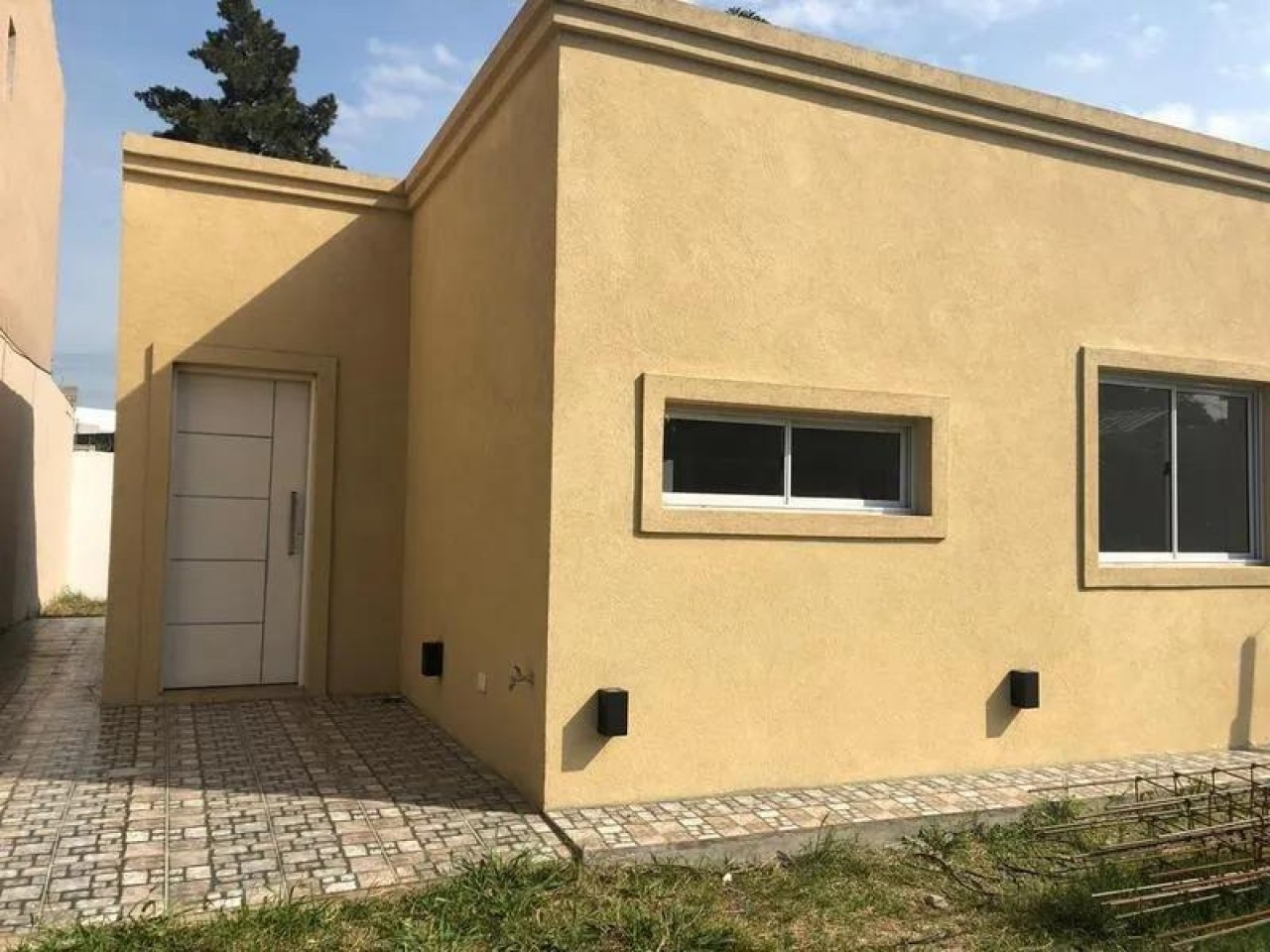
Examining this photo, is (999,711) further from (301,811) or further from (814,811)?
(301,811)

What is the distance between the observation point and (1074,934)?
3.78 meters

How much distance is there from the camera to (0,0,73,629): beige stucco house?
1137 centimetres

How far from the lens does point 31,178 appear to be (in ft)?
43.1

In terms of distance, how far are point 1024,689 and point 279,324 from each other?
583 cm

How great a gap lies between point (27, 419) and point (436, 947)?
12003 mm

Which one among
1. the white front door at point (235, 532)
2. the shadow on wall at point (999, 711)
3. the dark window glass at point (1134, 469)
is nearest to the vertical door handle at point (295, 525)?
the white front door at point (235, 532)

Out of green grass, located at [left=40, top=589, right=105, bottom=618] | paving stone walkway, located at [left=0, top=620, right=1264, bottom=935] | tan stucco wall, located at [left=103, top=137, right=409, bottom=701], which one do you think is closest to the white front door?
tan stucco wall, located at [left=103, top=137, right=409, bottom=701]

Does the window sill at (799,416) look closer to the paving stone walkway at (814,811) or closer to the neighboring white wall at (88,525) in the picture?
the paving stone walkway at (814,811)

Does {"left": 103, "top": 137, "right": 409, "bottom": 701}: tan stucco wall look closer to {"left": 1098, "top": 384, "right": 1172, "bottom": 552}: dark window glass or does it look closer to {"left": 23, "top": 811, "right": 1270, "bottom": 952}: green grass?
{"left": 23, "top": 811, "right": 1270, "bottom": 952}: green grass

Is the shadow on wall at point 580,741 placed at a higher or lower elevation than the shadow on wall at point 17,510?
lower

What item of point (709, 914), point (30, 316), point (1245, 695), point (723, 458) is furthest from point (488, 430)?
point (30, 316)

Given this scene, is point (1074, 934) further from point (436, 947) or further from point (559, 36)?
point (559, 36)

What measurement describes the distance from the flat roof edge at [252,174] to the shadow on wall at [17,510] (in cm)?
533

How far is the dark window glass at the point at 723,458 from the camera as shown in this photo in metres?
5.21
